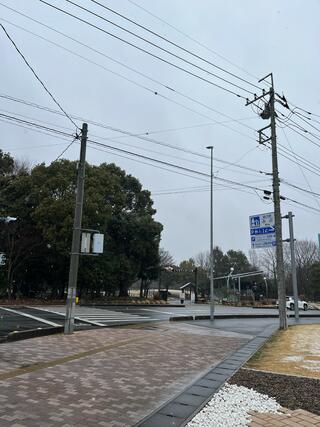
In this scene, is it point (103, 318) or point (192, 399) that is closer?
point (192, 399)

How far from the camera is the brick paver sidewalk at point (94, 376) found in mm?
5542

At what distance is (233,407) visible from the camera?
603 centimetres

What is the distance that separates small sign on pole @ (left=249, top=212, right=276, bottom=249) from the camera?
2064 cm

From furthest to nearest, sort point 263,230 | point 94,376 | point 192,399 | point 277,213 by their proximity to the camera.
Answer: point 263,230 < point 277,213 < point 94,376 < point 192,399

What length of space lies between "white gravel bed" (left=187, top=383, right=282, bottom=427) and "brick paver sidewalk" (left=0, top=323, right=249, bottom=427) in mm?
763

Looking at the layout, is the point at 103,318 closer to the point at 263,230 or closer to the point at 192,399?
the point at 263,230

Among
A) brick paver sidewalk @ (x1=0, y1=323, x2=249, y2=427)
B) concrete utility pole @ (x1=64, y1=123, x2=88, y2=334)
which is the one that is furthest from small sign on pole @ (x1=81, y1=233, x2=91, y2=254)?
brick paver sidewalk @ (x1=0, y1=323, x2=249, y2=427)

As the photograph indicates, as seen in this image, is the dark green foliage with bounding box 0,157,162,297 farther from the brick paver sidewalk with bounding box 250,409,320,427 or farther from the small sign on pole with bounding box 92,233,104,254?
the brick paver sidewalk with bounding box 250,409,320,427

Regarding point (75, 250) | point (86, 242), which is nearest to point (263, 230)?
point (86, 242)

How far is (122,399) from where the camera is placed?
6.35 metres

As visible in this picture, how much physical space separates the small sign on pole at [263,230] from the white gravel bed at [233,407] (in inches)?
559

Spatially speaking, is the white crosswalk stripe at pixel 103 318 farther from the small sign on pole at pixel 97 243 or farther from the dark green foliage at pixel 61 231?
the dark green foliage at pixel 61 231

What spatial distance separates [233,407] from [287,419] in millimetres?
845

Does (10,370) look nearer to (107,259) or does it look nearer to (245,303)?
(107,259)
